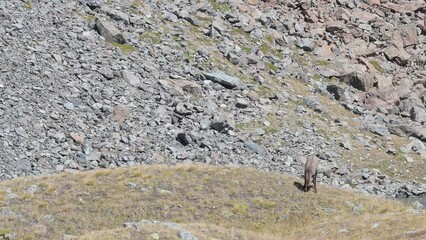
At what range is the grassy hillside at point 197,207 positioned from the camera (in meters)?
26.7

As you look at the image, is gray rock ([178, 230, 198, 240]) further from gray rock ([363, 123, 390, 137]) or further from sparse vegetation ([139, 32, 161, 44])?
gray rock ([363, 123, 390, 137])

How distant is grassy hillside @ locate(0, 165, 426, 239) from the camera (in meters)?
26.7

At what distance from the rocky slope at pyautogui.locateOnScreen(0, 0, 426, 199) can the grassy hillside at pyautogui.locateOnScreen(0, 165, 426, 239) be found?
24.8 ft

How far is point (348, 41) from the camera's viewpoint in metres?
77.3

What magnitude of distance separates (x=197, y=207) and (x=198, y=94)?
23043 millimetres

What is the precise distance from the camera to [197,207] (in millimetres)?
31266

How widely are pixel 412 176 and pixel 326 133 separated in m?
7.99

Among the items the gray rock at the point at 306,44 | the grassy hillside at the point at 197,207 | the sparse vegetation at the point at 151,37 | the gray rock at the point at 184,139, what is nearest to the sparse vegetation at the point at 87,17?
the sparse vegetation at the point at 151,37

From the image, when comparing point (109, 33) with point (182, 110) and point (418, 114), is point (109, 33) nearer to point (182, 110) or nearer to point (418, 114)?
point (182, 110)

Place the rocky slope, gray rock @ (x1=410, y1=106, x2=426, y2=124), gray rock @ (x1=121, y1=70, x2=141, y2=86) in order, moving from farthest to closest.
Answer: gray rock @ (x1=410, y1=106, x2=426, y2=124), gray rock @ (x1=121, y1=70, x2=141, y2=86), the rocky slope

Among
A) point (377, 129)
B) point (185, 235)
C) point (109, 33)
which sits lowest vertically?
point (377, 129)

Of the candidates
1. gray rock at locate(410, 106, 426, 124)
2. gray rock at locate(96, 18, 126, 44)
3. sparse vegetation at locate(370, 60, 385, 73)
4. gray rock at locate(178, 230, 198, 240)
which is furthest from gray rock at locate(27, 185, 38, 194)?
sparse vegetation at locate(370, 60, 385, 73)

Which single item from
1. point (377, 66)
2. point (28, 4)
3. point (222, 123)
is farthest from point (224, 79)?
point (377, 66)

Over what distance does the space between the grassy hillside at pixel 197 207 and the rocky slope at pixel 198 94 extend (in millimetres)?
7561
